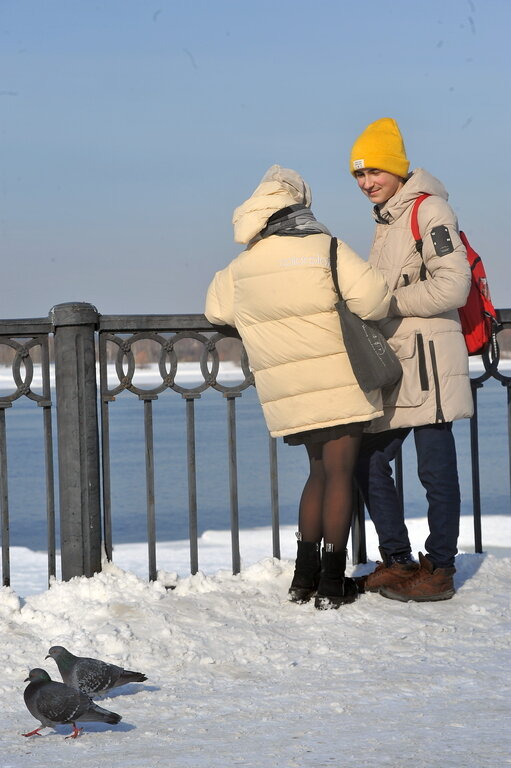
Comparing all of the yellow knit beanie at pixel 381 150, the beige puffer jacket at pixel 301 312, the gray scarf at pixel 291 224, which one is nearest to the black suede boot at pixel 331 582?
the beige puffer jacket at pixel 301 312

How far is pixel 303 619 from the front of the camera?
13.8 ft

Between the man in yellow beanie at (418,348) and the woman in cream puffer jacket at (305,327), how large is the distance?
0.63 feet

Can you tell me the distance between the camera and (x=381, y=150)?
169 inches

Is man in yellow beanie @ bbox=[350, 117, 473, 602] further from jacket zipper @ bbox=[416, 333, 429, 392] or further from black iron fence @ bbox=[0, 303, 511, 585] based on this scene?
black iron fence @ bbox=[0, 303, 511, 585]

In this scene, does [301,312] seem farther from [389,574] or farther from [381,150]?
[389,574]

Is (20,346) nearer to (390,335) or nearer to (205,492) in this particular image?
(390,335)

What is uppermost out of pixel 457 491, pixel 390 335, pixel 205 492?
pixel 390 335

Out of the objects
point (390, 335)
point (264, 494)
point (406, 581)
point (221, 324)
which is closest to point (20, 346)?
point (221, 324)

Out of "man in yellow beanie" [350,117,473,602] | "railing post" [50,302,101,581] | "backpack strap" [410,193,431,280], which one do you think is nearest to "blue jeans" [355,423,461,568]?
"man in yellow beanie" [350,117,473,602]

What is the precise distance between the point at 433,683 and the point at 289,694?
0.48 metres

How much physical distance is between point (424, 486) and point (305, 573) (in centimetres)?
61

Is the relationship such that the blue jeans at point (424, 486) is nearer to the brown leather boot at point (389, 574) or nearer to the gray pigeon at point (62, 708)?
the brown leather boot at point (389, 574)

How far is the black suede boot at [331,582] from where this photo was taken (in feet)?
14.1

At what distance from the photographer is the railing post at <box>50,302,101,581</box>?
179 inches
